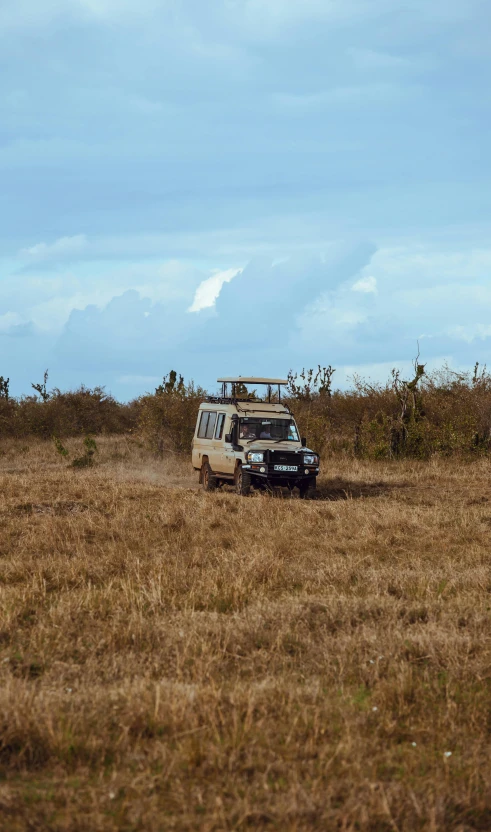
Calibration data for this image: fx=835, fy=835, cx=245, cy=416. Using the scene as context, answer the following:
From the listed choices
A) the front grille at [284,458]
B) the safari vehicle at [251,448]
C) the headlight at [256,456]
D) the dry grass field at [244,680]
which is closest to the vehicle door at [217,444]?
the safari vehicle at [251,448]

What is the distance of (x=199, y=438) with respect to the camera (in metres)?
20.7

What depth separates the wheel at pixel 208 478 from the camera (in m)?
19.5

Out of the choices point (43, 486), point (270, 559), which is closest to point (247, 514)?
point (270, 559)

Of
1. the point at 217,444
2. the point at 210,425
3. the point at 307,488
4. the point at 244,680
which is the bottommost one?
the point at 244,680

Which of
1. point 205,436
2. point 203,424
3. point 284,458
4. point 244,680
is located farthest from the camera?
point 203,424

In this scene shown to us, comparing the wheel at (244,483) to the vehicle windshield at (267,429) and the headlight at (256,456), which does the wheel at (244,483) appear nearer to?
the headlight at (256,456)

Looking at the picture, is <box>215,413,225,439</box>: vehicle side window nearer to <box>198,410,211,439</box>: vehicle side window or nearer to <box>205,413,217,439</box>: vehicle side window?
<box>205,413,217,439</box>: vehicle side window

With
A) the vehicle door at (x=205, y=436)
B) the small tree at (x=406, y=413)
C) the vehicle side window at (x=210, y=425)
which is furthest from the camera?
the small tree at (x=406, y=413)

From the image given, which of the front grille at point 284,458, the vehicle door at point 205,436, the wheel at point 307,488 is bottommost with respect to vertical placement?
the wheel at point 307,488

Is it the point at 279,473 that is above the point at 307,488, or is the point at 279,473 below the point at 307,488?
above

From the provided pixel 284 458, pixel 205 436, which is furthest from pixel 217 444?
pixel 284 458

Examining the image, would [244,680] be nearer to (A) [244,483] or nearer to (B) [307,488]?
(A) [244,483]

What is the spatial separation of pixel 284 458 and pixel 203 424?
365cm

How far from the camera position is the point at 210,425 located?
19.8 m
